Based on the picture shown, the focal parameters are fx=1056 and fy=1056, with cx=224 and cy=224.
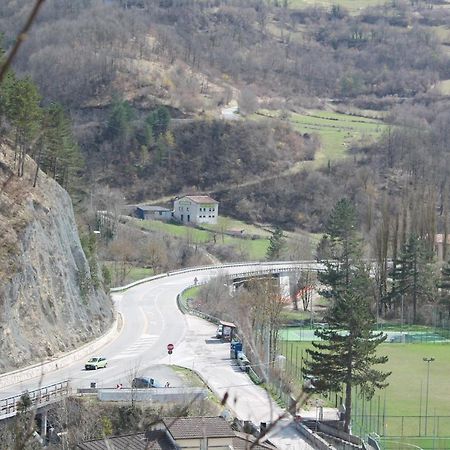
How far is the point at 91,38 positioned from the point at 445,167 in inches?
2057

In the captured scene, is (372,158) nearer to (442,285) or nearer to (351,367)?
(442,285)

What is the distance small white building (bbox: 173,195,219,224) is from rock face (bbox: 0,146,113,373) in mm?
50366

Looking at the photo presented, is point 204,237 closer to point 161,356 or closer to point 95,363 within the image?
point 161,356

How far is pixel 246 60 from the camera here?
545 ft

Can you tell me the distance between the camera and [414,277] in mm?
72375

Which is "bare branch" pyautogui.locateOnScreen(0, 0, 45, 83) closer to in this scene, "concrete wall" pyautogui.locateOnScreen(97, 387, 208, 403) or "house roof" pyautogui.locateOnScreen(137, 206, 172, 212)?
"concrete wall" pyautogui.locateOnScreen(97, 387, 208, 403)

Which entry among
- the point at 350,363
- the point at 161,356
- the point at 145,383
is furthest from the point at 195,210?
the point at 350,363

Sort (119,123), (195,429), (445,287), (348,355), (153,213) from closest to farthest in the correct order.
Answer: (195,429)
(348,355)
(445,287)
(153,213)
(119,123)

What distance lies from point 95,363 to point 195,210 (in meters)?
59.7

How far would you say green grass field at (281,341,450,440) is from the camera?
1513 inches

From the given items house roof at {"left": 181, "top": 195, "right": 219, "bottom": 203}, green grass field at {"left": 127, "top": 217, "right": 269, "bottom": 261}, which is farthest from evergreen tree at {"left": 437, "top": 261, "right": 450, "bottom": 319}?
house roof at {"left": 181, "top": 195, "right": 219, "bottom": 203}

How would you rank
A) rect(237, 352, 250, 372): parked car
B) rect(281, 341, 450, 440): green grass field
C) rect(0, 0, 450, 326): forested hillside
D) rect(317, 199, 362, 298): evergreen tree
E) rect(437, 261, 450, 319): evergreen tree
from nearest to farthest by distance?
rect(281, 341, 450, 440): green grass field, rect(237, 352, 250, 372): parked car, rect(317, 199, 362, 298): evergreen tree, rect(437, 261, 450, 319): evergreen tree, rect(0, 0, 450, 326): forested hillside

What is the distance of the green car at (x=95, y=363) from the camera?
43.3 meters

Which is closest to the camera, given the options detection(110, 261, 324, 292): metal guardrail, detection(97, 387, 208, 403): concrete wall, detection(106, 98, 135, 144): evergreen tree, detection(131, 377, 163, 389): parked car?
detection(97, 387, 208, 403): concrete wall
